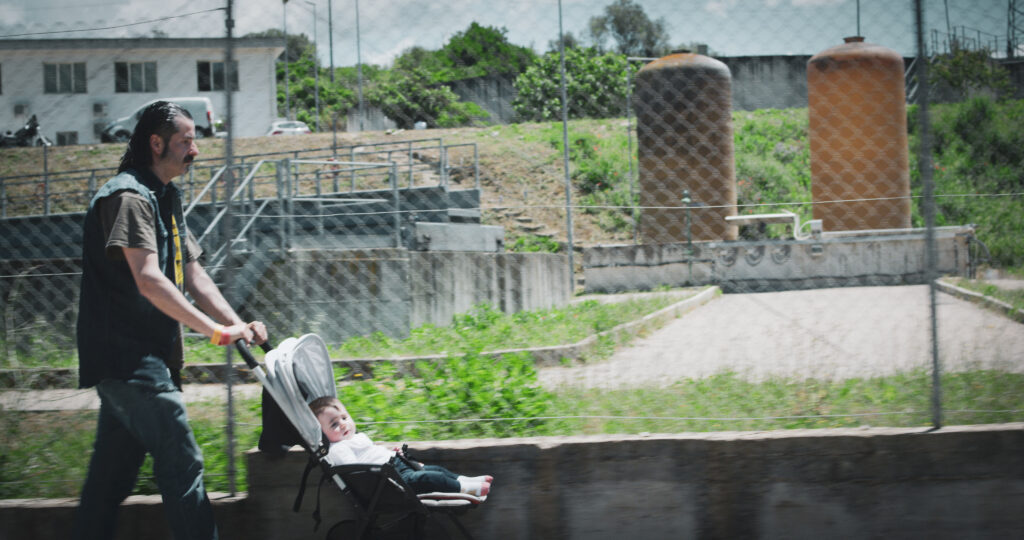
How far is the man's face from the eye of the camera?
3.28 meters

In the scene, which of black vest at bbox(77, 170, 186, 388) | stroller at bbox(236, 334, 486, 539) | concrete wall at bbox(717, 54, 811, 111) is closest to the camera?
black vest at bbox(77, 170, 186, 388)

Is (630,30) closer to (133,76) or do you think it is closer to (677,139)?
(677,139)

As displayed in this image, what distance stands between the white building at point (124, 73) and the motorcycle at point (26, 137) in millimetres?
58

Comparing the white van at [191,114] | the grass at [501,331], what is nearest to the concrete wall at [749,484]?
the white van at [191,114]

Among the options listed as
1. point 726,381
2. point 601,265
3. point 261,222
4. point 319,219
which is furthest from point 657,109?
point 601,265

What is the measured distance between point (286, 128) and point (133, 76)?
2.54m

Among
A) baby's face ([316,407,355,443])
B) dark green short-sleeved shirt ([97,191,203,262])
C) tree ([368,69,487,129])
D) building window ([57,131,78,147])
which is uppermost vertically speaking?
building window ([57,131,78,147])

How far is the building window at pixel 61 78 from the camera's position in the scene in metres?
4.84

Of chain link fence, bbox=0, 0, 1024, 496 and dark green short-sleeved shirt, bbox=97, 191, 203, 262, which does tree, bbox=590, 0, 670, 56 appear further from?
dark green short-sleeved shirt, bbox=97, 191, 203, 262

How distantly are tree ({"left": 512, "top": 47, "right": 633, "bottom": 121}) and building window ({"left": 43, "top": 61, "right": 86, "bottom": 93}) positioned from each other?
8.59ft

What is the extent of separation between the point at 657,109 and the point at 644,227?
3.43 metres

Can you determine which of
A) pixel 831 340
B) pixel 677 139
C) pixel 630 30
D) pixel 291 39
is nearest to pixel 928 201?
pixel 831 340

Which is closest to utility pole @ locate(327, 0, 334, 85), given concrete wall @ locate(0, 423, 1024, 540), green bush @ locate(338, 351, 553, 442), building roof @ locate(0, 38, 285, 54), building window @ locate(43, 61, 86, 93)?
building roof @ locate(0, 38, 285, 54)

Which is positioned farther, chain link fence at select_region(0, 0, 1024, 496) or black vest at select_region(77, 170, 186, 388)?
chain link fence at select_region(0, 0, 1024, 496)
